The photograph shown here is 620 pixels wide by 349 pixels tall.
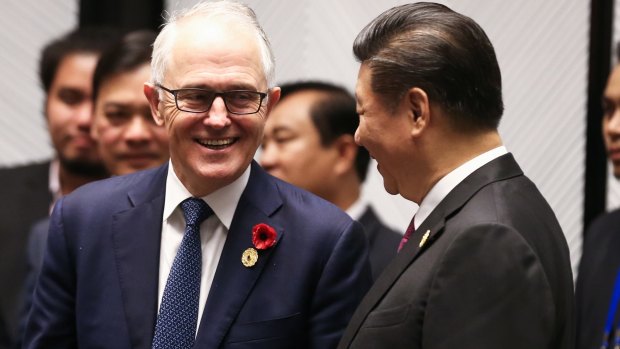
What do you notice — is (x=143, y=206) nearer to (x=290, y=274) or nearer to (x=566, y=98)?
(x=290, y=274)

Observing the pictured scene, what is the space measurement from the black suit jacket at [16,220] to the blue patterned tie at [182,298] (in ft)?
5.78

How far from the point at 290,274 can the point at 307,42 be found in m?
2.62

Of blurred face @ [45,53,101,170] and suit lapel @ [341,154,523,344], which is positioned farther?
blurred face @ [45,53,101,170]

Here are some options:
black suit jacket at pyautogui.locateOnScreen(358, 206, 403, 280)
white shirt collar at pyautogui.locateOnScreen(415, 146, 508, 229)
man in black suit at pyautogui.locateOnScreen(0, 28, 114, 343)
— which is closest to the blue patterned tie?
white shirt collar at pyautogui.locateOnScreen(415, 146, 508, 229)

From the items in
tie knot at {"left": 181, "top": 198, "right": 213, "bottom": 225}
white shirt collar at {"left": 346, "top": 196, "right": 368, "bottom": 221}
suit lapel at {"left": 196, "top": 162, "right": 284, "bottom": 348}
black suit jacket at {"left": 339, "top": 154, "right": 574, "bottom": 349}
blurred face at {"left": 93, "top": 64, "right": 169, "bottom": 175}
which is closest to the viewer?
black suit jacket at {"left": 339, "top": 154, "right": 574, "bottom": 349}

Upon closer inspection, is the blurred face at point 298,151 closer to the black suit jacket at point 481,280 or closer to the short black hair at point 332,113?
the short black hair at point 332,113

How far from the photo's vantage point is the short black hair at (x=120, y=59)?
388 centimetres

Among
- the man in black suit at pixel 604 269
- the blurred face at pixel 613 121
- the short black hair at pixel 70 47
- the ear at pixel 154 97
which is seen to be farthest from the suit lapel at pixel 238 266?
the short black hair at pixel 70 47

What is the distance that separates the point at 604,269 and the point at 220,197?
170cm

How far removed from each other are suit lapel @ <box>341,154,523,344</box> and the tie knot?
1.59 feet

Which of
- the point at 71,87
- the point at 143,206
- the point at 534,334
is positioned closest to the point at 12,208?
the point at 71,87

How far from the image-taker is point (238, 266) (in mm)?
2537

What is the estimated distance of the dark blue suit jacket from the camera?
2.50 meters

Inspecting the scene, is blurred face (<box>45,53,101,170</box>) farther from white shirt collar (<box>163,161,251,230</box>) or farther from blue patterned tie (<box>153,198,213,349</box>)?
blue patterned tie (<box>153,198,213,349</box>)
